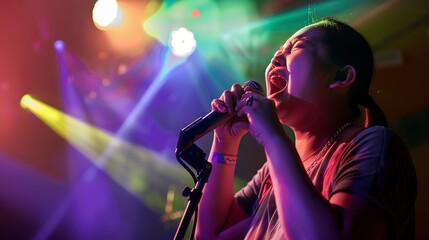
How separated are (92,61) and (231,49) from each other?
1155 mm

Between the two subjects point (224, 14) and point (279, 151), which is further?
point (224, 14)

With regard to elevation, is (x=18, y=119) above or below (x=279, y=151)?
above

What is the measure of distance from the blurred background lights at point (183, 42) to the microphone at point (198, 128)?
221 cm

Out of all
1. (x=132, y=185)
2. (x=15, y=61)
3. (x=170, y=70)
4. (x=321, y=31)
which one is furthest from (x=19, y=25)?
(x=321, y=31)

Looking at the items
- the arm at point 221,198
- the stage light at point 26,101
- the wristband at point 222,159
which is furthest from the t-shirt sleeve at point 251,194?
the stage light at point 26,101

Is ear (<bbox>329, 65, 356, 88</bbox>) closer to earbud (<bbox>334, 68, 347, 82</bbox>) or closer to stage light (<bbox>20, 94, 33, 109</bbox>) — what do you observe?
earbud (<bbox>334, 68, 347, 82</bbox>)

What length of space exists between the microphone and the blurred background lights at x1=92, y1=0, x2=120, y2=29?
2.38 meters

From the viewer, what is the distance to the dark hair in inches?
52.6

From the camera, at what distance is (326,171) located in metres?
1.17

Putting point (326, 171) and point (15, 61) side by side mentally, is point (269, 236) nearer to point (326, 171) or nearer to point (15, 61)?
point (326, 171)

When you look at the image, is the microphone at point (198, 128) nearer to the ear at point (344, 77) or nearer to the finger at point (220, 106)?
the finger at point (220, 106)

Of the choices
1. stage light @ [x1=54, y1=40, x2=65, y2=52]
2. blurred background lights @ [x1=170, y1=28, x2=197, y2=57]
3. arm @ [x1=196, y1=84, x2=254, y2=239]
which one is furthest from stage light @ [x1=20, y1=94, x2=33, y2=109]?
arm @ [x1=196, y1=84, x2=254, y2=239]

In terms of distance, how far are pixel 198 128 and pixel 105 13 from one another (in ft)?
8.16

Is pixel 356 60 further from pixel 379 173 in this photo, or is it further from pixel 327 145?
pixel 379 173
